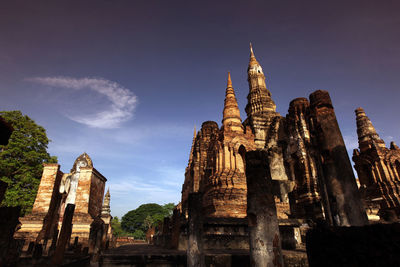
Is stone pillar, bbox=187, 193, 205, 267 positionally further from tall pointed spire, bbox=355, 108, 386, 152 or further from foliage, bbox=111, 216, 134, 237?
foliage, bbox=111, 216, 134, 237

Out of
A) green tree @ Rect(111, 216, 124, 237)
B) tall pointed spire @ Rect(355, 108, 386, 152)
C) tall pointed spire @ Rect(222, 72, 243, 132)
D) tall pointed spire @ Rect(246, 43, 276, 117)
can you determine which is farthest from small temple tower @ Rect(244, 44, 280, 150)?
green tree @ Rect(111, 216, 124, 237)

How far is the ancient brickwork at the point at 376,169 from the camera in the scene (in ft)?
54.6

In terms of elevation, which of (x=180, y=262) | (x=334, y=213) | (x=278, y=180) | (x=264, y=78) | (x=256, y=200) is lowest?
(x=180, y=262)

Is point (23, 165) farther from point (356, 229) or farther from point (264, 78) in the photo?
point (264, 78)

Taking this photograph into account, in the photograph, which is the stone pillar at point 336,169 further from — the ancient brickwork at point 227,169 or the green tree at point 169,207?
the green tree at point 169,207

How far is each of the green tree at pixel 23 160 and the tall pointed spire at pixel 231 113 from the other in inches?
649

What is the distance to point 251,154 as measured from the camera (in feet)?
19.6

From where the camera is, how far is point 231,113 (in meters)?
17.9

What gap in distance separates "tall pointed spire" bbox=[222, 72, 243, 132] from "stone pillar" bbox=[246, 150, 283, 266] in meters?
10.7

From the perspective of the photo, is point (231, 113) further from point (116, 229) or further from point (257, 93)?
point (116, 229)

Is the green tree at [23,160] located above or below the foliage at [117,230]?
above

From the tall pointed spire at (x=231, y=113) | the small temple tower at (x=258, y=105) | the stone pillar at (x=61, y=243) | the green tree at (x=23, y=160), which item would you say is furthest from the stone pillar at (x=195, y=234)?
the green tree at (x=23, y=160)

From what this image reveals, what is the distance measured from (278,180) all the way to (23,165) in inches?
833

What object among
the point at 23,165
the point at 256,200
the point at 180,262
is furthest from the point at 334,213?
the point at 23,165
